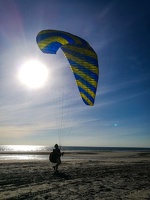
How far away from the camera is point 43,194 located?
8531mm

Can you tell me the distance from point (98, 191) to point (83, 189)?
26.3 inches

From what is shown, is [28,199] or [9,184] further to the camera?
[9,184]

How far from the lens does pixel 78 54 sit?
13219 millimetres

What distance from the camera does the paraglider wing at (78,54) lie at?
13.1 m

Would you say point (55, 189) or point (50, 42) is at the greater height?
point (50, 42)

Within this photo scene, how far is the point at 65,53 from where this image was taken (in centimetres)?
1345

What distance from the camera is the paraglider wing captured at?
517 inches

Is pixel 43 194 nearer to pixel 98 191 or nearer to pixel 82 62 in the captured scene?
pixel 98 191

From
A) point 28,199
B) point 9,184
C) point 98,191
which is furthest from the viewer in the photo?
point 9,184

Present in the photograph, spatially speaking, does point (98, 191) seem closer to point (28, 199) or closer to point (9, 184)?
point (28, 199)

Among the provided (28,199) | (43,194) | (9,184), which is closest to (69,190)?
(43,194)

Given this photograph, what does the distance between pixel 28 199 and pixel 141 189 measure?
4.78 meters

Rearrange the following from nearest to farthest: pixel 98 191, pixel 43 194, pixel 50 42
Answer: pixel 43 194, pixel 98 191, pixel 50 42

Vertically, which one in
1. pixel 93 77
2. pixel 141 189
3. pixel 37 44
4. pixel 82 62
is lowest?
pixel 141 189
